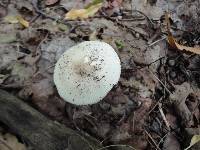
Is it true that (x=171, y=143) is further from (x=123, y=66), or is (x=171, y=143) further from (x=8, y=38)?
(x=8, y=38)

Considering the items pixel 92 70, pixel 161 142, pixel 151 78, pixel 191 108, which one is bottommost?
pixel 161 142

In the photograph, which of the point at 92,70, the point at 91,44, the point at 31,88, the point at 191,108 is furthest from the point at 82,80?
the point at 191,108

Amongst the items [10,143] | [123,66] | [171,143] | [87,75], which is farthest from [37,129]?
[171,143]

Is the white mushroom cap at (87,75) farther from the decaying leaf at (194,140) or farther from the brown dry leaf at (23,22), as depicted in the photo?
the brown dry leaf at (23,22)

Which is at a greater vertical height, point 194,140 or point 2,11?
point 2,11

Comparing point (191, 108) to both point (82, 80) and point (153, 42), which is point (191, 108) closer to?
point (153, 42)

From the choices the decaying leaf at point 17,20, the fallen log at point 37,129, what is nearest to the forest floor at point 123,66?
the decaying leaf at point 17,20

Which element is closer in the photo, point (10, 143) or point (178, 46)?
point (10, 143)
